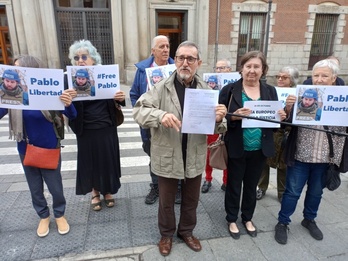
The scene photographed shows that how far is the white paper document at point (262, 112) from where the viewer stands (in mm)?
2279

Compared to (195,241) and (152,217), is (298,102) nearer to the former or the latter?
(195,241)

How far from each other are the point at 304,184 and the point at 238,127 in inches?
40.4

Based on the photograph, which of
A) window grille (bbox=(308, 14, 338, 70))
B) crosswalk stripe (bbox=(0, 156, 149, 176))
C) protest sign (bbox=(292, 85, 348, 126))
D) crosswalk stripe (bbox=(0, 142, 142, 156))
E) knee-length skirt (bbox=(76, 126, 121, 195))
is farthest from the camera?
window grille (bbox=(308, 14, 338, 70))

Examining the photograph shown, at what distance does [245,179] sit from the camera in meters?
2.62

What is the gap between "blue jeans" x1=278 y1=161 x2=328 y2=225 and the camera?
256 centimetres

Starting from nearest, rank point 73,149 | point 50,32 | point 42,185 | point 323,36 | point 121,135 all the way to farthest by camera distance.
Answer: point 42,185
point 73,149
point 121,135
point 50,32
point 323,36

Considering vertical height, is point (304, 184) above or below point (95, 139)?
below

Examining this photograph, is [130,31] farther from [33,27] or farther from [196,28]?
[33,27]

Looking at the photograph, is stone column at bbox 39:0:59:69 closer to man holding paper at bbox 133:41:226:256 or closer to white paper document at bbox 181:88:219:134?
man holding paper at bbox 133:41:226:256

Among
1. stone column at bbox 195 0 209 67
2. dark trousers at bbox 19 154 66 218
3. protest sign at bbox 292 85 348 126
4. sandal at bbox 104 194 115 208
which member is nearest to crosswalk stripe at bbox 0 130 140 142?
sandal at bbox 104 194 115 208

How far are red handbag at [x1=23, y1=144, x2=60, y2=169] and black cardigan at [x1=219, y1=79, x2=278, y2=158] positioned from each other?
1809mm

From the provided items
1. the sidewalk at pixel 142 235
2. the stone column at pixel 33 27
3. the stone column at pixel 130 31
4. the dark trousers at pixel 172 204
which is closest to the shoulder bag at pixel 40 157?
the sidewalk at pixel 142 235

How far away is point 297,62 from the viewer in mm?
14742

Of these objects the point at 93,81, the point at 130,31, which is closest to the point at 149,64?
the point at 93,81
